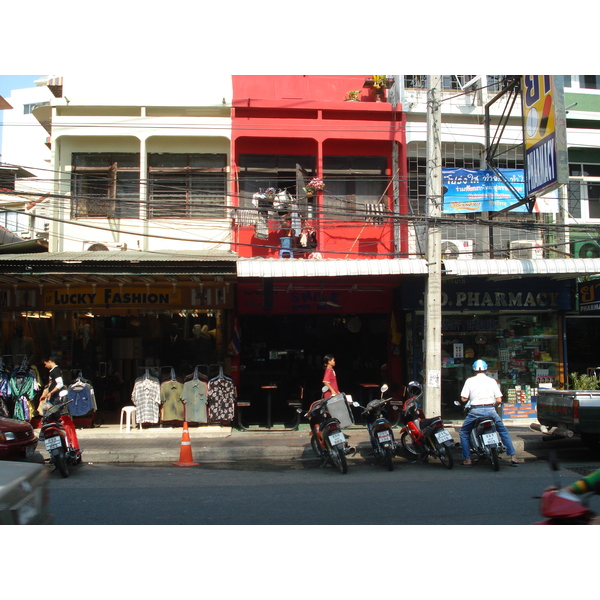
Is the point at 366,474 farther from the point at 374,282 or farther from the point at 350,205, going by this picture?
the point at 350,205

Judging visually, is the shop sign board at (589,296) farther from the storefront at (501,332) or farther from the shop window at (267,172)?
the shop window at (267,172)

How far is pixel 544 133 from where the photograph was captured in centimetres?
1174

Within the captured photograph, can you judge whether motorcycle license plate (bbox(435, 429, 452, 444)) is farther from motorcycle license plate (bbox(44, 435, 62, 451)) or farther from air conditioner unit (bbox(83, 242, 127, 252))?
air conditioner unit (bbox(83, 242, 127, 252))

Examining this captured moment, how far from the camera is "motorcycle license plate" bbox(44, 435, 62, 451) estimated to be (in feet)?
28.8

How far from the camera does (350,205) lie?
14.9m

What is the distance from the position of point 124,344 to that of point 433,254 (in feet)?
27.4

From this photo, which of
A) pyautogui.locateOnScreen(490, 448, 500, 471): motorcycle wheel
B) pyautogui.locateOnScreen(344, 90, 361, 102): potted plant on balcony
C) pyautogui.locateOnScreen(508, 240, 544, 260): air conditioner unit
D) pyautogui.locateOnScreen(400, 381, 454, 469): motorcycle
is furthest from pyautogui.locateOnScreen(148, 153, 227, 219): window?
pyautogui.locateOnScreen(490, 448, 500, 471): motorcycle wheel

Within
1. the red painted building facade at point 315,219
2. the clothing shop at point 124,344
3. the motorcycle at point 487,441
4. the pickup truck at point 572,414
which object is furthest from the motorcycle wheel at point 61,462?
the pickup truck at point 572,414

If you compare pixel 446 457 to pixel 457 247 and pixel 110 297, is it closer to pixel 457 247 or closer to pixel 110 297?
pixel 457 247

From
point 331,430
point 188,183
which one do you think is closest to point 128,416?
point 331,430

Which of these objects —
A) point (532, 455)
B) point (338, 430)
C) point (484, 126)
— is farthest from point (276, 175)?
point (532, 455)

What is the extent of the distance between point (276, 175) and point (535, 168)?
641 centimetres

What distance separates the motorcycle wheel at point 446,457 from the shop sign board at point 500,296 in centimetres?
507

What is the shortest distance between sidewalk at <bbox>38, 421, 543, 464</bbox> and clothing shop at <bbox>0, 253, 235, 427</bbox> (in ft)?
1.41
